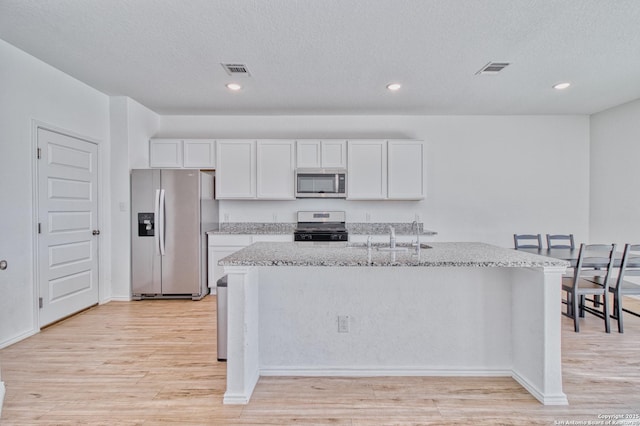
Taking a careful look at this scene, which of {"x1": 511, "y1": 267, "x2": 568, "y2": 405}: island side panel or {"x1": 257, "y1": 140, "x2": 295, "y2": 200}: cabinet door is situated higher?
{"x1": 257, "y1": 140, "x2": 295, "y2": 200}: cabinet door

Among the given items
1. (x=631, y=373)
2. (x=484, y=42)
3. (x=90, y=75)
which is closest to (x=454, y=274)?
(x=631, y=373)

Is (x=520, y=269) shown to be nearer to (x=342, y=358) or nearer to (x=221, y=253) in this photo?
(x=342, y=358)

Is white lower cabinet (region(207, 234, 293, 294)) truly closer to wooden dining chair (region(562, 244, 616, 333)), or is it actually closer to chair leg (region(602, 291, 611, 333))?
wooden dining chair (region(562, 244, 616, 333))

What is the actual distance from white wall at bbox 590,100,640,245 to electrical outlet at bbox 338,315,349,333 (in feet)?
14.7

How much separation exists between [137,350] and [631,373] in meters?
3.84

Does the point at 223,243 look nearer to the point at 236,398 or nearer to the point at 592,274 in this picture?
the point at 236,398

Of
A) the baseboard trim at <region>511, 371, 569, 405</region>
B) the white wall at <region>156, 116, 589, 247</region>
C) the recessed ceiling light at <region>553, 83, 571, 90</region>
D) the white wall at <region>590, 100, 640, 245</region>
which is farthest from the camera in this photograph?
the white wall at <region>156, 116, 589, 247</region>

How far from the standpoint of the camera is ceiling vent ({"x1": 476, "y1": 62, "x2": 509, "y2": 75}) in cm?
336

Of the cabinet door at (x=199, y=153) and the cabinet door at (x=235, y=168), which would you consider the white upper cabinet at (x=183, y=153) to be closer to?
the cabinet door at (x=199, y=153)

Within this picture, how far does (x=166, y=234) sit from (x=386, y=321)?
333 centimetres

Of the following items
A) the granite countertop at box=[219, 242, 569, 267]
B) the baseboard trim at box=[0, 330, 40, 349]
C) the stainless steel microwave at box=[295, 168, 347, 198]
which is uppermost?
the stainless steel microwave at box=[295, 168, 347, 198]

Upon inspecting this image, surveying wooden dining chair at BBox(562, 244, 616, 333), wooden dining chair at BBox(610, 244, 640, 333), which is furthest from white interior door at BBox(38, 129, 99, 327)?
wooden dining chair at BBox(610, 244, 640, 333)

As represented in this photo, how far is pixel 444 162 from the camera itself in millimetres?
5359

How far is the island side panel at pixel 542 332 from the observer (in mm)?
2084
